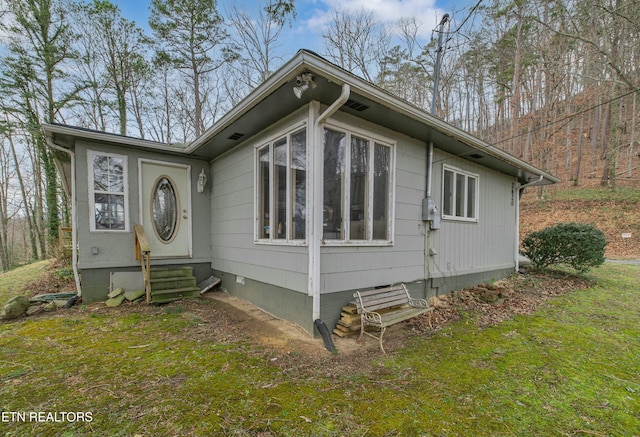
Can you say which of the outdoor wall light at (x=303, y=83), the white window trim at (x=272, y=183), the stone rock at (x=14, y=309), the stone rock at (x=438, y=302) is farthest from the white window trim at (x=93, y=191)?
the stone rock at (x=438, y=302)

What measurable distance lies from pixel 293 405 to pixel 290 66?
9.76ft

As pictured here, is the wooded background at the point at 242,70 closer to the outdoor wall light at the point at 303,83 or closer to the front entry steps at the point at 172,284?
the outdoor wall light at the point at 303,83

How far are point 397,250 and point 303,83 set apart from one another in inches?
108

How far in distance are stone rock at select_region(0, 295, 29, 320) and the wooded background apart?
505 centimetres

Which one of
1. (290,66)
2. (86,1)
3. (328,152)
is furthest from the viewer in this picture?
(86,1)

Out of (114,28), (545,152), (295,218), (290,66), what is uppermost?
(114,28)

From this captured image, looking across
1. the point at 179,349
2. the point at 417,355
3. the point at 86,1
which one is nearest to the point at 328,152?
the point at 417,355

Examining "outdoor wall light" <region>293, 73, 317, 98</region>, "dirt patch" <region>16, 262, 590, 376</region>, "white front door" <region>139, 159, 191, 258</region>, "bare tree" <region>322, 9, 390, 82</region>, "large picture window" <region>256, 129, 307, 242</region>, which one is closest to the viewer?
"outdoor wall light" <region>293, 73, 317, 98</region>

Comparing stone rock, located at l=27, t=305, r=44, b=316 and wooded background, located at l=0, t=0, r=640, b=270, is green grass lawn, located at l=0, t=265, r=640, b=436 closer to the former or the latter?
stone rock, located at l=27, t=305, r=44, b=316

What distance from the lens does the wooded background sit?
8758mm

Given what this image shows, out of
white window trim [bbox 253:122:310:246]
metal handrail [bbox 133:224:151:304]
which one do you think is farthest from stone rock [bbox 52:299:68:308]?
white window trim [bbox 253:122:310:246]

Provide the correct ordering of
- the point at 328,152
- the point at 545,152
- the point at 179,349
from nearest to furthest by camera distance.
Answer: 1. the point at 179,349
2. the point at 328,152
3. the point at 545,152

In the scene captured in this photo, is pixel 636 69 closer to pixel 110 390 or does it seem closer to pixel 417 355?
pixel 417 355

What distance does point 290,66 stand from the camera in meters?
2.70
